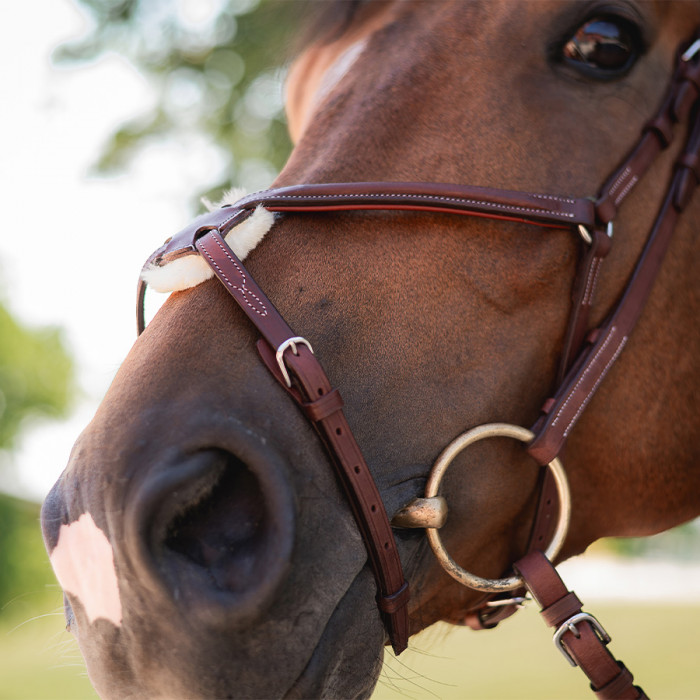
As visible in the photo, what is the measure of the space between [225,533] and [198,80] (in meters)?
7.99

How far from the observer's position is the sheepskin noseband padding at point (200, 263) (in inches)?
59.5

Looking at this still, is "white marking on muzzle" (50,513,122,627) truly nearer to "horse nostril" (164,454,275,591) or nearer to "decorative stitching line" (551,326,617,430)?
"horse nostril" (164,454,275,591)

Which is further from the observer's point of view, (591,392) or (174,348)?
(591,392)

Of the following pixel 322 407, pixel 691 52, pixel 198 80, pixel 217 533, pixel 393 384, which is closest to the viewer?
A: pixel 217 533

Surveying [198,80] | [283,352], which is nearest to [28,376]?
[198,80]

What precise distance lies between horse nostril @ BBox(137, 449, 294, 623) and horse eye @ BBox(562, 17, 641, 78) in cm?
131

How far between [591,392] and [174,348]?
0.97 metres

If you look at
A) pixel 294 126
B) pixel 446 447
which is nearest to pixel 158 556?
pixel 446 447

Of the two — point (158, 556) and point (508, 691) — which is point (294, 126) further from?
point (508, 691)

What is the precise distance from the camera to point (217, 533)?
1.26 meters

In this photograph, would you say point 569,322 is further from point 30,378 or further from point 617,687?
point 30,378

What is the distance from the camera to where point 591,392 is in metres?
1.68

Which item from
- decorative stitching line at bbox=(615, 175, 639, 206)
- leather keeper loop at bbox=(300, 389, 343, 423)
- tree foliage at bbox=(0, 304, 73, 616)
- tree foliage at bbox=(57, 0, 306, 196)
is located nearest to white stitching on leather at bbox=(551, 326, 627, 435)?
decorative stitching line at bbox=(615, 175, 639, 206)

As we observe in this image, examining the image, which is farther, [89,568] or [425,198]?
[425,198]
